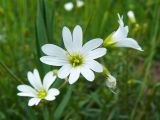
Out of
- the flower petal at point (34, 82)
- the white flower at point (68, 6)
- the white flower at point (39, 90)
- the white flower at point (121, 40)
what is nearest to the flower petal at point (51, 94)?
the white flower at point (39, 90)

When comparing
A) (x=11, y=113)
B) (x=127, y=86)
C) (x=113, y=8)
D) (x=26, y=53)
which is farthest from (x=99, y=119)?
(x=113, y=8)

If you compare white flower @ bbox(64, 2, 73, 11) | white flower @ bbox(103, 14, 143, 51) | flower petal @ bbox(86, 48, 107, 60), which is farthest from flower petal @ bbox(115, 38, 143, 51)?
white flower @ bbox(64, 2, 73, 11)

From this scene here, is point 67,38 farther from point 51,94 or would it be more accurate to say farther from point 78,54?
point 51,94

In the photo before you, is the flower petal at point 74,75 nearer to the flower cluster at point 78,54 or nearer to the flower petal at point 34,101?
the flower cluster at point 78,54

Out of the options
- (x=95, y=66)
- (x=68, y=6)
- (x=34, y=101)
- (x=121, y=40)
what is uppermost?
(x=68, y=6)

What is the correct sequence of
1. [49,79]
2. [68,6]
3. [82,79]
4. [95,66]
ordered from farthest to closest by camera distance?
[68,6], [82,79], [49,79], [95,66]

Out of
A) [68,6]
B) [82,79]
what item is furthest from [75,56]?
[68,6]
